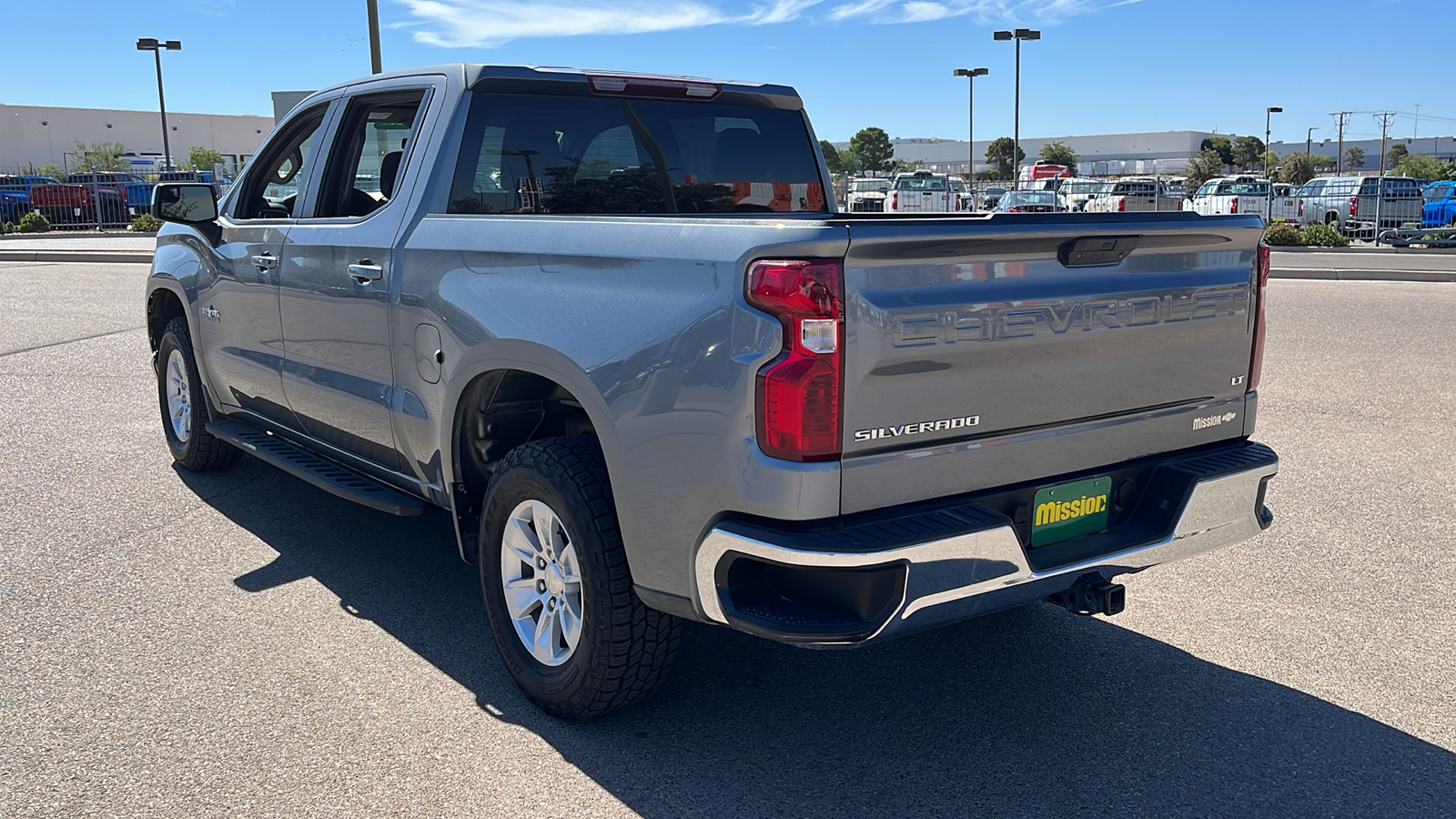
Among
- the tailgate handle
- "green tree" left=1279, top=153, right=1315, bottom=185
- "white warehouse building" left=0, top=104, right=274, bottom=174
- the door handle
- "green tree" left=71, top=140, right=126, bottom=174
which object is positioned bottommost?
the door handle

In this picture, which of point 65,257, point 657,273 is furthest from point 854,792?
point 65,257

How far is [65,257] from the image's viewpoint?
24.7 meters

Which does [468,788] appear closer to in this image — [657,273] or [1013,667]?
[657,273]

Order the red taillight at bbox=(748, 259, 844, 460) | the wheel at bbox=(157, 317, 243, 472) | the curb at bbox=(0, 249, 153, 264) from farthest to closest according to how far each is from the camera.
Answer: the curb at bbox=(0, 249, 153, 264)
the wheel at bbox=(157, 317, 243, 472)
the red taillight at bbox=(748, 259, 844, 460)

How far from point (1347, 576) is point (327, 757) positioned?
12.7 feet

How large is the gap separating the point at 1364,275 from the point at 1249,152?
103 metres

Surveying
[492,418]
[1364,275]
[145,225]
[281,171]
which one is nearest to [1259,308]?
[492,418]

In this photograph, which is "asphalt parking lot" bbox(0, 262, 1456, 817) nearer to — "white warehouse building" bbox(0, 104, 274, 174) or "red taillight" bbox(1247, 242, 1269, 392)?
"red taillight" bbox(1247, 242, 1269, 392)

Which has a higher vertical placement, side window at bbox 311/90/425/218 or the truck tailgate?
side window at bbox 311/90/425/218

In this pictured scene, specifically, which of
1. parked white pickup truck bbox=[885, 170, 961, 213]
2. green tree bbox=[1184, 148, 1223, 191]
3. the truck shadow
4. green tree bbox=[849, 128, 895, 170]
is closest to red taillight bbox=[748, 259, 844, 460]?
the truck shadow

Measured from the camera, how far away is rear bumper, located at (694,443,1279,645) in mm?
2912

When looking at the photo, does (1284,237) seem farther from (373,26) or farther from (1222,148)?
(1222,148)

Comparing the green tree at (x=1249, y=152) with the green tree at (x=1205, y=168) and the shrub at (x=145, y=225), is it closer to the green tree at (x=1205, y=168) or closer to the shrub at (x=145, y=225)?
the green tree at (x=1205, y=168)

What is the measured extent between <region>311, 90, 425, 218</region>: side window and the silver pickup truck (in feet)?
0.04
